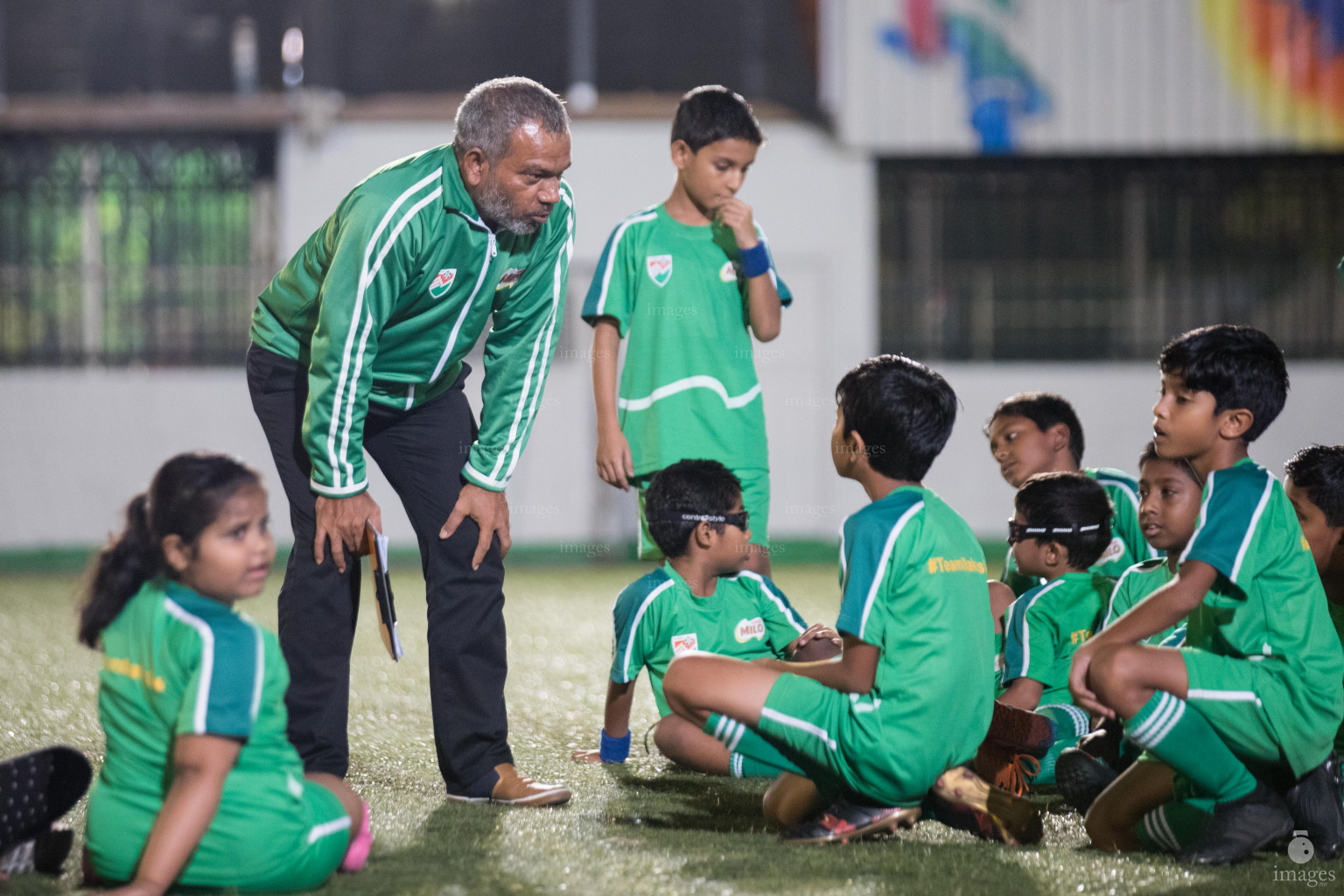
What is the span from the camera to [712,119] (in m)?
3.68

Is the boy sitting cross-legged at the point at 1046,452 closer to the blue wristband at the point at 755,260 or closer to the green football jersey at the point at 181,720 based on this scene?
the blue wristband at the point at 755,260

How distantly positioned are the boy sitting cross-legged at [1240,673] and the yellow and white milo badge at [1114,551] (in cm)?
109

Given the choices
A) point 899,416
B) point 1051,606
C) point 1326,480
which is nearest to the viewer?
point 899,416

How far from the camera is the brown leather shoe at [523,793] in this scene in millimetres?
2902

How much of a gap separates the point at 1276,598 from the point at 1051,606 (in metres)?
0.83

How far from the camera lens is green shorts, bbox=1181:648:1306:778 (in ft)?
8.07

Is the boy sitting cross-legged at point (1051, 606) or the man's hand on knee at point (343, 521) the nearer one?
the man's hand on knee at point (343, 521)

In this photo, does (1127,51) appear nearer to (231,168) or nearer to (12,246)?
(231,168)

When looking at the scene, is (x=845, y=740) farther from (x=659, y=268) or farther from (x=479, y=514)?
(x=659, y=268)

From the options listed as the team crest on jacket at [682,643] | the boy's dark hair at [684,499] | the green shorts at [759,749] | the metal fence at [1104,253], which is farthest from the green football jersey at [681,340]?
the metal fence at [1104,253]

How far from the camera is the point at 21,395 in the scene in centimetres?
1010

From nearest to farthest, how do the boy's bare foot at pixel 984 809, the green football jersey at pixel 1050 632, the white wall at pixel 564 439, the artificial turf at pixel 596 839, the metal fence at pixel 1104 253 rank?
1. the artificial turf at pixel 596 839
2. the boy's bare foot at pixel 984 809
3. the green football jersey at pixel 1050 632
4. the white wall at pixel 564 439
5. the metal fence at pixel 1104 253

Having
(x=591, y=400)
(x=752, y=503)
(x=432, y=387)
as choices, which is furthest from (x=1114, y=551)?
(x=591, y=400)

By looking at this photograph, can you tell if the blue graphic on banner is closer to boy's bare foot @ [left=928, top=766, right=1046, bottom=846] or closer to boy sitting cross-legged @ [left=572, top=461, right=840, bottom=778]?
boy sitting cross-legged @ [left=572, top=461, right=840, bottom=778]
